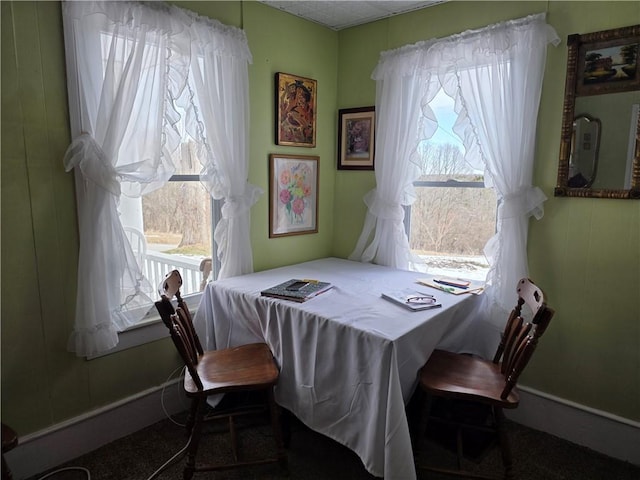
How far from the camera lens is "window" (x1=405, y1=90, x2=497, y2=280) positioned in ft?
8.12

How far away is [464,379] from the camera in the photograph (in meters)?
1.81

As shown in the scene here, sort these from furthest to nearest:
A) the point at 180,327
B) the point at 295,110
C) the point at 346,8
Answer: the point at 295,110, the point at 346,8, the point at 180,327

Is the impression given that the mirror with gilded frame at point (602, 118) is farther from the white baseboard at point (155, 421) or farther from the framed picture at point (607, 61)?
the white baseboard at point (155, 421)

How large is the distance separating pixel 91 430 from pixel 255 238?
135 cm

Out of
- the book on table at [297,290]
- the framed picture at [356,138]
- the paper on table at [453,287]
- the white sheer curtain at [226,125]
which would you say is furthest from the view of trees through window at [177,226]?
the paper on table at [453,287]

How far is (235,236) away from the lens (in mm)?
2412

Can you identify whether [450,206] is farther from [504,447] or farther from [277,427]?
[277,427]

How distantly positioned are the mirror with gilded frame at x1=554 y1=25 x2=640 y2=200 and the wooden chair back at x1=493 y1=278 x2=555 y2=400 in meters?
0.62

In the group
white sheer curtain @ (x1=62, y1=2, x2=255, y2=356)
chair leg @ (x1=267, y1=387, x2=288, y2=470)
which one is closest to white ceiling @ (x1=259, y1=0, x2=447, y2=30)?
white sheer curtain @ (x1=62, y1=2, x2=255, y2=356)

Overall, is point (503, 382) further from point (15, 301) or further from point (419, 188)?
point (15, 301)

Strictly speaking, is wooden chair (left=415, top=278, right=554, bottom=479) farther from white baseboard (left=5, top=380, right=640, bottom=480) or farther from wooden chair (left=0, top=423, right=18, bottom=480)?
wooden chair (left=0, top=423, right=18, bottom=480)

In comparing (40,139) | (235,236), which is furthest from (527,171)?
(40,139)

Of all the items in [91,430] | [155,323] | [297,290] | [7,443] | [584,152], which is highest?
[584,152]

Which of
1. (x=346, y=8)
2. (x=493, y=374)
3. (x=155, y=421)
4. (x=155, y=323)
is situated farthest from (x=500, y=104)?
(x=155, y=421)
